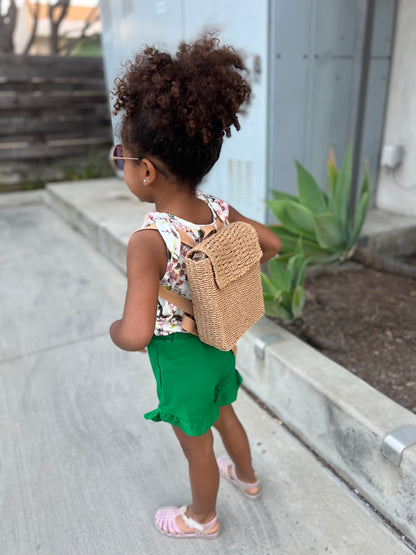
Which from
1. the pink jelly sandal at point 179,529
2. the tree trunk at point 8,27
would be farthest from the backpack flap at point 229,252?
the tree trunk at point 8,27

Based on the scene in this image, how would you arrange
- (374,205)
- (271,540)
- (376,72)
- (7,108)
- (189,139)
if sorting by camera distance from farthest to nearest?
(7,108), (374,205), (376,72), (271,540), (189,139)

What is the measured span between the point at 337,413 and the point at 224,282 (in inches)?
32.5

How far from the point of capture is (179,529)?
1547 mm

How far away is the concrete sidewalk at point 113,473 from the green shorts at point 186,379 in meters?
0.53

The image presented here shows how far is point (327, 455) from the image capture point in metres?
1.81

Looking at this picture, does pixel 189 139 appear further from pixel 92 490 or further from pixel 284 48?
pixel 284 48

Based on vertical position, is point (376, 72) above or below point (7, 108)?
above

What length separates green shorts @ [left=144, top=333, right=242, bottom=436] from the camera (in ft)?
4.27

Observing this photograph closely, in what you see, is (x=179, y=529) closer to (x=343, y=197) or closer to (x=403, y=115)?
(x=343, y=197)

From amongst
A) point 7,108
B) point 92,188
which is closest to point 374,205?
point 92,188

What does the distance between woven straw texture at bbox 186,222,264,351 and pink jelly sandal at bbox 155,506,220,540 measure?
724 mm

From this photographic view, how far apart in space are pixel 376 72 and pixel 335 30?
50 cm

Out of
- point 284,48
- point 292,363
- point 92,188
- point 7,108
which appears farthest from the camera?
point 7,108

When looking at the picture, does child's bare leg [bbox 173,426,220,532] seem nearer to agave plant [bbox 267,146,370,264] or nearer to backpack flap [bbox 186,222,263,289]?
backpack flap [bbox 186,222,263,289]
